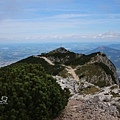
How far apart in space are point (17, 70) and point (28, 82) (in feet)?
8.06

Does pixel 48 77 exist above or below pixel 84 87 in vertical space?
above

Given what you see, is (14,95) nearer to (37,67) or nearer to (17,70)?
(17,70)

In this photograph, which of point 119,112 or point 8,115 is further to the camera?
point 119,112

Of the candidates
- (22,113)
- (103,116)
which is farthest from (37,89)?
(103,116)

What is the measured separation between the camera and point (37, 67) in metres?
26.4

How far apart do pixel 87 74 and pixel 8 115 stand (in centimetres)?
7611

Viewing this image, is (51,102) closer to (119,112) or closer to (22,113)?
(22,113)

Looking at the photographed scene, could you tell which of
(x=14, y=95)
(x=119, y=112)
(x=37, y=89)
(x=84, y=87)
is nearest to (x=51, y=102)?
(x=37, y=89)

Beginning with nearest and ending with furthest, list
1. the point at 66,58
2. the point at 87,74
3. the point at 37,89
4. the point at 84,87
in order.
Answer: the point at 37,89
the point at 84,87
the point at 87,74
the point at 66,58

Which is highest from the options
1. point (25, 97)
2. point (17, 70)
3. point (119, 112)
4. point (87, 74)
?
point (17, 70)

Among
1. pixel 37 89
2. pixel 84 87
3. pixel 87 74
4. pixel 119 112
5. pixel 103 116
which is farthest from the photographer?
pixel 87 74

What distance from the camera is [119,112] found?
25984mm

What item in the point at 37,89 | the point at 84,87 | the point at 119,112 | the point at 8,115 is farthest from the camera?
the point at 84,87

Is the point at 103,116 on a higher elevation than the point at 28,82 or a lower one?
lower
